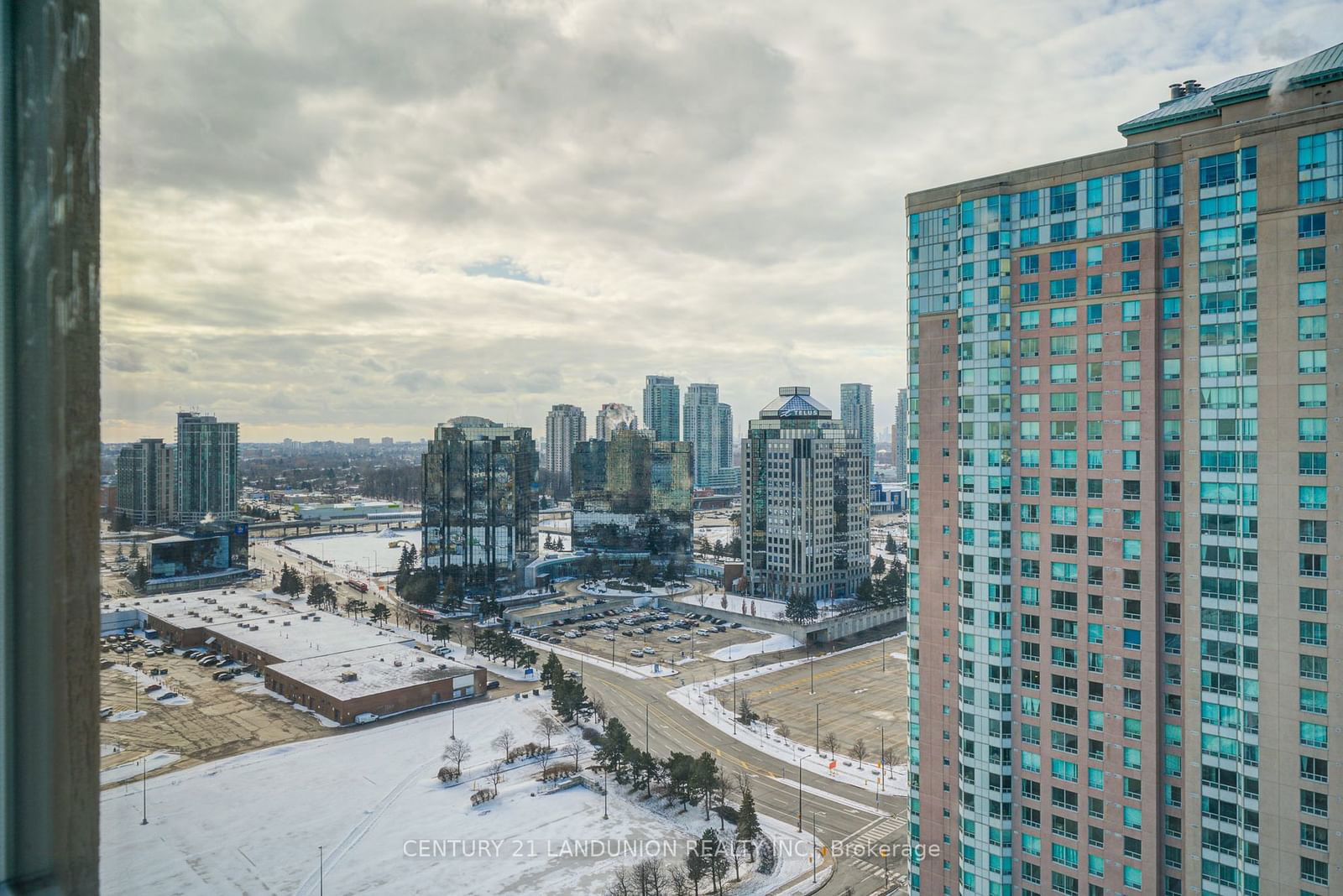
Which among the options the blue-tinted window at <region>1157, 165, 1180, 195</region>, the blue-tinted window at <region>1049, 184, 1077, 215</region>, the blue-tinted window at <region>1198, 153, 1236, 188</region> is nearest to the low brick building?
the blue-tinted window at <region>1049, 184, 1077, 215</region>

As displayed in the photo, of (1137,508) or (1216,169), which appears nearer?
(1216,169)

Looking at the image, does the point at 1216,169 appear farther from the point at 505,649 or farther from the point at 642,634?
the point at 642,634

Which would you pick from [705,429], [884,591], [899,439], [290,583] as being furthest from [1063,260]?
[899,439]

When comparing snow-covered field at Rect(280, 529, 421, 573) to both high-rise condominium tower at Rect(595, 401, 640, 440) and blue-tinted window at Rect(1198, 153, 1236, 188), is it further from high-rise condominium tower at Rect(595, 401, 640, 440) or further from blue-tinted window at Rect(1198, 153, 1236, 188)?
blue-tinted window at Rect(1198, 153, 1236, 188)

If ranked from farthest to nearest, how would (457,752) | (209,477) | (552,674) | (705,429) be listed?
1. (705,429)
2. (209,477)
3. (552,674)
4. (457,752)

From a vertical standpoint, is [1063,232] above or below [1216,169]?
below

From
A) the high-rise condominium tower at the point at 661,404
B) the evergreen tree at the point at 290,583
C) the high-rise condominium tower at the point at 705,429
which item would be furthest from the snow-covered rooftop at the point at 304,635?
the high-rise condominium tower at the point at 705,429
